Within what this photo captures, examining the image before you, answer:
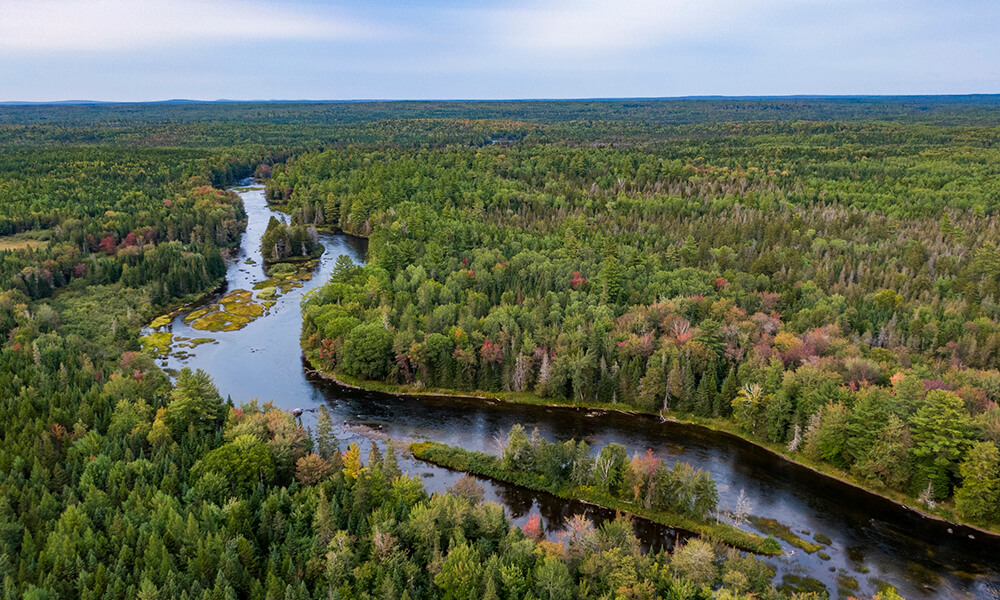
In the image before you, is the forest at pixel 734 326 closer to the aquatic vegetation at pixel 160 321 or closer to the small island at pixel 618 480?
the small island at pixel 618 480

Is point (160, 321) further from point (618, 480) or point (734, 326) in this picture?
point (734, 326)

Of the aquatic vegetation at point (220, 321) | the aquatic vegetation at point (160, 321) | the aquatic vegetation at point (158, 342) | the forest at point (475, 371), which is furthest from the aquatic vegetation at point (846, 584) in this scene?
the aquatic vegetation at point (160, 321)

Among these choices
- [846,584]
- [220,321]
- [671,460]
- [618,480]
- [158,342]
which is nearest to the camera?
[846,584]

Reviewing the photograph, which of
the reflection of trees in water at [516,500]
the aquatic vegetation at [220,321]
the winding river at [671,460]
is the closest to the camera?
the winding river at [671,460]

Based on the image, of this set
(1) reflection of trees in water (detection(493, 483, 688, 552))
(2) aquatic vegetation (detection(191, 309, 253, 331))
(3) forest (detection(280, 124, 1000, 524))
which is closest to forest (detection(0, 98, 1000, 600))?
(3) forest (detection(280, 124, 1000, 524))

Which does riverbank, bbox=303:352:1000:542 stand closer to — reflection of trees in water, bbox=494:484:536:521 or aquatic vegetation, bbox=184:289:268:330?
reflection of trees in water, bbox=494:484:536:521

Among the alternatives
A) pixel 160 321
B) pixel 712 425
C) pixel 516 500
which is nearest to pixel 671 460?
pixel 712 425
